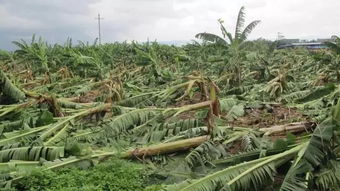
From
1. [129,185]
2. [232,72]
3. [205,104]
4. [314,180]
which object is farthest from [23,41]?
[314,180]

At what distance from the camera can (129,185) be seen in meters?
4.99

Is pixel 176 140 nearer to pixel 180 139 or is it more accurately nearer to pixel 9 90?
pixel 180 139

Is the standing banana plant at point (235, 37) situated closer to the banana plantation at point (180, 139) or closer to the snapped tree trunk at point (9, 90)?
the banana plantation at point (180, 139)

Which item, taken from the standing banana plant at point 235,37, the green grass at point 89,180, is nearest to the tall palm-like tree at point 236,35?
the standing banana plant at point 235,37

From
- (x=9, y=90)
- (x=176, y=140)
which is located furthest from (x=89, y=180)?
(x=9, y=90)

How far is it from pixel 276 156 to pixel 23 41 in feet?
51.7

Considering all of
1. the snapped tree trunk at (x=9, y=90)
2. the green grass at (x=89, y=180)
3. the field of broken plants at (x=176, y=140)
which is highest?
the snapped tree trunk at (x=9, y=90)

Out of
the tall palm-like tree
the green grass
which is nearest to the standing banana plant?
the tall palm-like tree

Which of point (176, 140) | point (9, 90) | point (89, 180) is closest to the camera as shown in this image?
point (89, 180)

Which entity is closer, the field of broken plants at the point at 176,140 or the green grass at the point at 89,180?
the field of broken plants at the point at 176,140

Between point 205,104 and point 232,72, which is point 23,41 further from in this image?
point 205,104

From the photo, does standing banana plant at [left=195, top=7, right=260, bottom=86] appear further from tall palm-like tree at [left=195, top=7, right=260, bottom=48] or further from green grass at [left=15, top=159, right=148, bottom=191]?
green grass at [left=15, top=159, right=148, bottom=191]

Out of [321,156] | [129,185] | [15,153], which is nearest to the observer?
[321,156]

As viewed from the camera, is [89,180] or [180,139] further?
[180,139]
